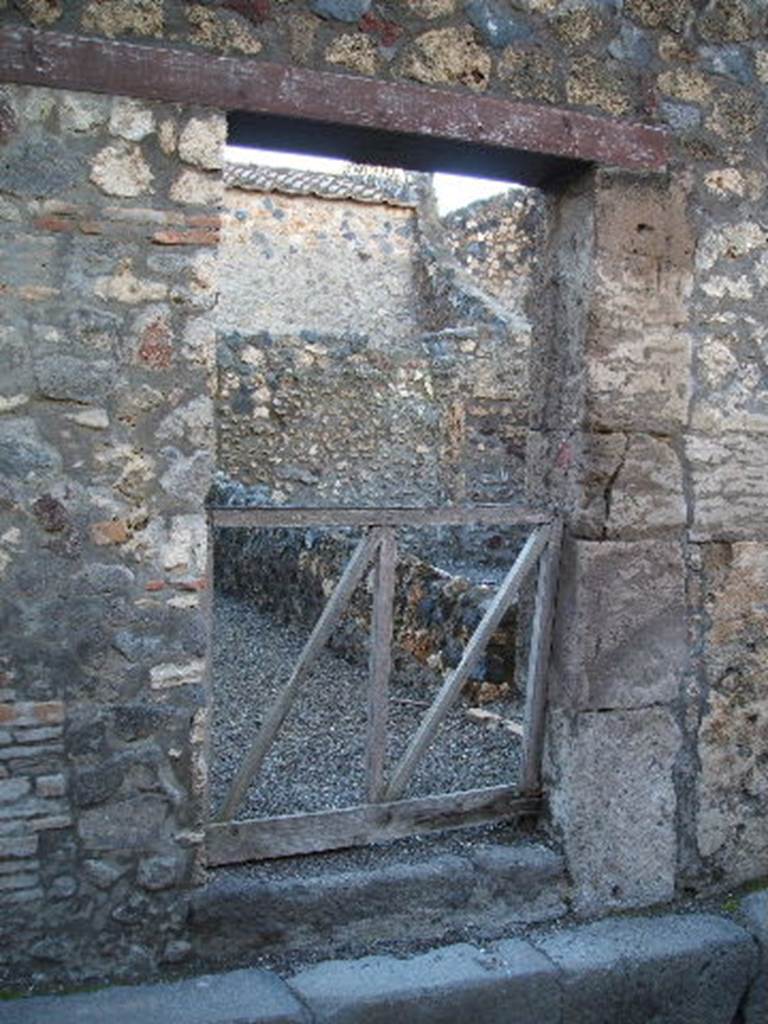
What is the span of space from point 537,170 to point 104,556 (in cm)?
191

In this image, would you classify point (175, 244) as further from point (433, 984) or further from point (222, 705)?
point (222, 705)

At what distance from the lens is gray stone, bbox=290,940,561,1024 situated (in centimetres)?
310

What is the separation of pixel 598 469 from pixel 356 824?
4.62 feet

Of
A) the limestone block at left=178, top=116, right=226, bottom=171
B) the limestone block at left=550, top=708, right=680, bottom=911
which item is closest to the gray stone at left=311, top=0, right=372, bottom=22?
the limestone block at left=178, top=116, right=226, bottom=171

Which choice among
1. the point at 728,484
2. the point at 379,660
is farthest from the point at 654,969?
the point at 728,484

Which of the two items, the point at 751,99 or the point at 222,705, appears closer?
the point at 751,99

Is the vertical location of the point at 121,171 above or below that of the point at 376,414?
above

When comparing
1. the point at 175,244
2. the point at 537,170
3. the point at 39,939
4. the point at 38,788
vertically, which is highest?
the point at 537,170

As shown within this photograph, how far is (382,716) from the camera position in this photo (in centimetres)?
351

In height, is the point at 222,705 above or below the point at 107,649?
below

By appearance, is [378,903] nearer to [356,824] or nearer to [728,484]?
[356,824]

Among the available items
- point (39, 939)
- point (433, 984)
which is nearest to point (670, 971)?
point (433, 984)

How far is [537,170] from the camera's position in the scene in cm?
357

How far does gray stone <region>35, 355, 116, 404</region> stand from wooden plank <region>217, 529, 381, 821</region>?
95 cm
